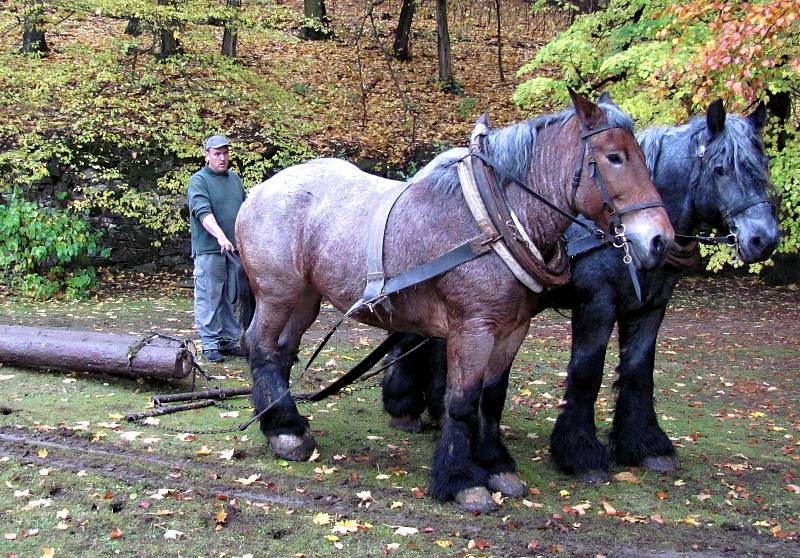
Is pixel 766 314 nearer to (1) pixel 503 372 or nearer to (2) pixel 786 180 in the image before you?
(2) pixel 786 180

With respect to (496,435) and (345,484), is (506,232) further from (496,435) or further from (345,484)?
(345,484)

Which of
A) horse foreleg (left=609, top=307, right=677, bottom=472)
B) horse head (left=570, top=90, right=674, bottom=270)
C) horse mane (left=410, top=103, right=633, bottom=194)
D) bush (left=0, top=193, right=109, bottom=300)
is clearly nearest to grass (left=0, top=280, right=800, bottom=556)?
horse foreleg (left=609, top=307, right=677, bottom=472)

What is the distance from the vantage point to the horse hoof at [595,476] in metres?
4.77

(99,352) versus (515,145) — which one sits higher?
(515,145)

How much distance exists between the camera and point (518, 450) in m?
5.40

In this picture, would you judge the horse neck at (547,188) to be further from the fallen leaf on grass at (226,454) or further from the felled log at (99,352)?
the felled log at (99,352)

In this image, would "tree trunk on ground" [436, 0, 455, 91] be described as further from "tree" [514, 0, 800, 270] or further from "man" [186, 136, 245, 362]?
"man" [186, 136, 245, 362]

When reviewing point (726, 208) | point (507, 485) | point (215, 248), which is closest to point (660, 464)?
point (507, 485)

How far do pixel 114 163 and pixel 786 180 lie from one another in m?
10.2

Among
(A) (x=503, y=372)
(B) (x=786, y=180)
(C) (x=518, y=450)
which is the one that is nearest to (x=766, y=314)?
(B) (x=786, y=180)

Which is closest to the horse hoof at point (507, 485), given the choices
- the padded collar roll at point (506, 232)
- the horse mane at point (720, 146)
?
the padded collar roll at point (506, 232)

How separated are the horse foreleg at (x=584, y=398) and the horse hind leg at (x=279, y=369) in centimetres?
160

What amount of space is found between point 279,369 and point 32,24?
11.4 metres

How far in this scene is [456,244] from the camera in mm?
4199
